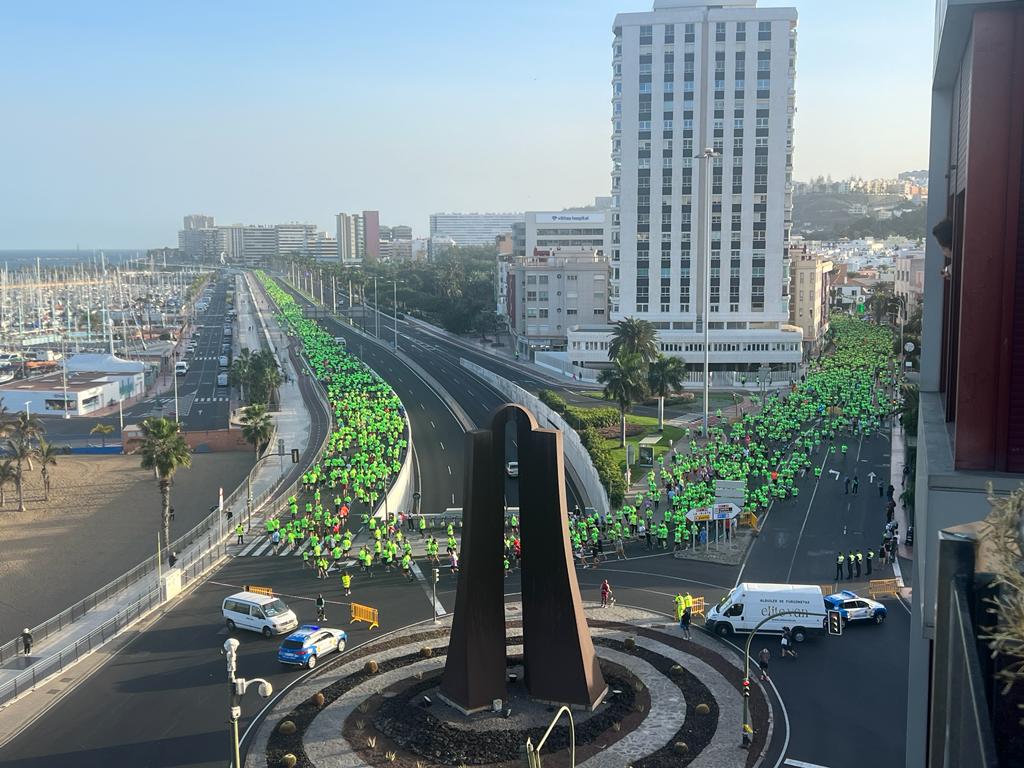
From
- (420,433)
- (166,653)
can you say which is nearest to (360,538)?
(166,653)

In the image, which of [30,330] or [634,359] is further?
[30,330]

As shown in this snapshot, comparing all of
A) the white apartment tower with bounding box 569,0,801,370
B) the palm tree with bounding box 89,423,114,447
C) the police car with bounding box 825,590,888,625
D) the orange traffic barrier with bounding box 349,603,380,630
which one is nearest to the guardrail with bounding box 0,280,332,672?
the orange traffic barrier with bounding box 349,603,380,630

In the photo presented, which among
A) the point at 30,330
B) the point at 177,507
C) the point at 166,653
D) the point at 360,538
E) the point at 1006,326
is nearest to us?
the point at 1006,326

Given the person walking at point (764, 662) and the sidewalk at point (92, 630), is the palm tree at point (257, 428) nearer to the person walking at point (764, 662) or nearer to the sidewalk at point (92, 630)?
the sidewalk at point (92, 630)

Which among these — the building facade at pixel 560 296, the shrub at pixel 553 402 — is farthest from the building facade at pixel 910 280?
the shrub at pixel 553 402

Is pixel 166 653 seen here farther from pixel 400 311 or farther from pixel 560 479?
pixel 400 311

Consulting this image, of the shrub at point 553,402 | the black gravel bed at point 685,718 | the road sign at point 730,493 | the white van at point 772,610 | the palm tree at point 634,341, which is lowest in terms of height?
the black gravel bed at point 685,718
